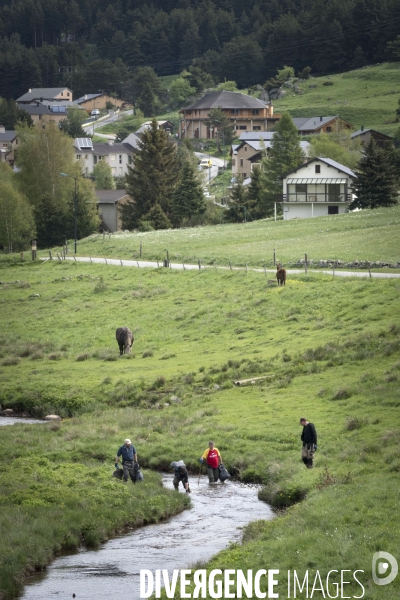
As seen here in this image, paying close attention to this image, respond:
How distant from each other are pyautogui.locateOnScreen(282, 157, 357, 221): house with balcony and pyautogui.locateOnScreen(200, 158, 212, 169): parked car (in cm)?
6804

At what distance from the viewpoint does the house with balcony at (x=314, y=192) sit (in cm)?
10938

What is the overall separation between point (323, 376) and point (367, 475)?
40.8 ft

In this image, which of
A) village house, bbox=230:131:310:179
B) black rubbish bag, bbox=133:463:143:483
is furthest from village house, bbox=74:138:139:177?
black rubbish bag, bbox=133:463:143:483

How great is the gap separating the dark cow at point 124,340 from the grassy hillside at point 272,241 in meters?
19.5

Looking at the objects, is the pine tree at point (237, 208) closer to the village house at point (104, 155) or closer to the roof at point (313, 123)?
the roof at point (313, 123)

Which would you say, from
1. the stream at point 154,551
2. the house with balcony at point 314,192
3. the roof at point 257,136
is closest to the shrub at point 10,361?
the stream at point 154,551

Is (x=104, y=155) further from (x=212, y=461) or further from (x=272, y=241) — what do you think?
(x=212, y=461)

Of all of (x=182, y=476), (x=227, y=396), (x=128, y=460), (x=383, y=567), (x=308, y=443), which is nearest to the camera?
(x=383, y=567)

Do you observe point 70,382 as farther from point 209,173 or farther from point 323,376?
point 209,173

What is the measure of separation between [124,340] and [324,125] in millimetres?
137353

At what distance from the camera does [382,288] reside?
51750 millimetres

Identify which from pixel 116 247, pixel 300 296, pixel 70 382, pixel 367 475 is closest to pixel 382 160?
pixel 116 247

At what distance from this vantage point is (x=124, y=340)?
50219mm

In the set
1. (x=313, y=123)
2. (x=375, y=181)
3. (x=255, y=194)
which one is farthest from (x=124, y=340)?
(x=313, y=123)
